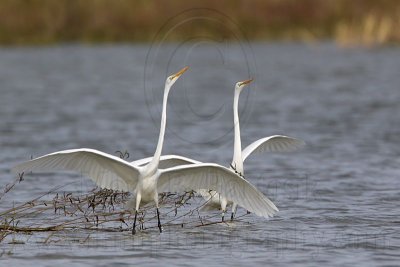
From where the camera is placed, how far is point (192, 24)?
127 feet

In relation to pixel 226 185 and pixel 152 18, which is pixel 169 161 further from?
pixel 152 18

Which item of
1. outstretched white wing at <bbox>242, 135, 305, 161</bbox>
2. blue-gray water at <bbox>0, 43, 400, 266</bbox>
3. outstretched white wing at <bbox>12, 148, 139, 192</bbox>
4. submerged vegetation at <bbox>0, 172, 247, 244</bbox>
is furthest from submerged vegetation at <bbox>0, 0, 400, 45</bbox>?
outstretched white wing at <bbox>12, 148, 139, 192</bbox>

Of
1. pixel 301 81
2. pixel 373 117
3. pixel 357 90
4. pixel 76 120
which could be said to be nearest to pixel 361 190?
pixel 373 117

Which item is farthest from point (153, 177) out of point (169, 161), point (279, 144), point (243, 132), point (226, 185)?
point (243, 132)

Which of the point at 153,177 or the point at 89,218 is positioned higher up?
the point at 153,177

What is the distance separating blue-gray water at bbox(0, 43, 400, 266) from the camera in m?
9.78

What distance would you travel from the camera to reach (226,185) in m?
9.98

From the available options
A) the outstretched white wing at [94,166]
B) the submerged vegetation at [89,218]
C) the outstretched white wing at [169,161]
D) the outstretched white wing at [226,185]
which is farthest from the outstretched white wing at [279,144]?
the outstretched white wing at [94,166]

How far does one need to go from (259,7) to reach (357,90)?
12.3 m

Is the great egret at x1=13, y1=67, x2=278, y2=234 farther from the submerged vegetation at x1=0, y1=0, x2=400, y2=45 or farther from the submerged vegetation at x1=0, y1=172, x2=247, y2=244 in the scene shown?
the submerged vegetation at x1=0, y1=0, x2=400, y2=45

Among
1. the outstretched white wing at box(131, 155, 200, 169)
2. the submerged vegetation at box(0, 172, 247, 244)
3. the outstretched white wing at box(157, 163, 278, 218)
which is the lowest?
the submerged vegetation at box(0, 172, 247, 244)

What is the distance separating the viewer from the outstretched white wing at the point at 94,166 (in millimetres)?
9703

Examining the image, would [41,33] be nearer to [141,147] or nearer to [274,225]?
[141,147]

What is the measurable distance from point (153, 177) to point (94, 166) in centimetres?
59
